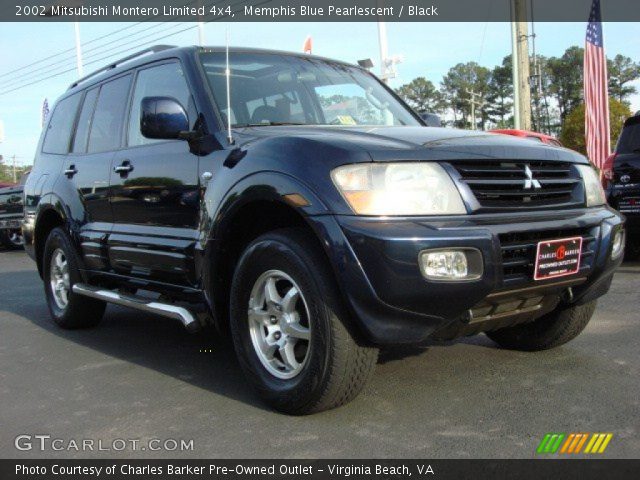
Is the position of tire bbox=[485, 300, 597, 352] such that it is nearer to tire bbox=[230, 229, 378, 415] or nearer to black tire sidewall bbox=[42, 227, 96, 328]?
tire bbox=[230, 229, 378, 415]

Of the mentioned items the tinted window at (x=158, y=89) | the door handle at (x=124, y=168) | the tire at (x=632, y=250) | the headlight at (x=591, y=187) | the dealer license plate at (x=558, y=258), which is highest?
the tinted window at (x=158, y=89)

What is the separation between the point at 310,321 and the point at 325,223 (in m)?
0.45

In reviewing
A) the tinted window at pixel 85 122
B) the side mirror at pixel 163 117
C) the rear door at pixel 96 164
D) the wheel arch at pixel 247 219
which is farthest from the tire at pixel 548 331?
the tinted window at pixel 85 122

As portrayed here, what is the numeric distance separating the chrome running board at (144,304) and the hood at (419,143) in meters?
0.98

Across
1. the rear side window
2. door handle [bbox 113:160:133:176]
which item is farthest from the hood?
the rear side window

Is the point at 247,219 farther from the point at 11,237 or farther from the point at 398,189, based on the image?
the point at 11,237

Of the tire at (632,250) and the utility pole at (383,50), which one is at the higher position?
the utility pole at (383,50)

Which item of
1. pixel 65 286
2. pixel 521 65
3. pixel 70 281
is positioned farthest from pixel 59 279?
pixel 521 65

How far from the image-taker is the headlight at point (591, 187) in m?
3.40

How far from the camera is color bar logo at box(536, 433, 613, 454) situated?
103 inches

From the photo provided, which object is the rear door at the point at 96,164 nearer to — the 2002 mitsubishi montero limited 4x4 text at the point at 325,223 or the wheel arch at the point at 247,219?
the 2002 mitsubishi montero limited 4x4 text at the point at 325,223

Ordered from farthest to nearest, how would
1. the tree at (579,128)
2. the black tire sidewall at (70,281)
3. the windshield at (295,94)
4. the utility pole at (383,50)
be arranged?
the tree at (579,128), the utility pole at (383,50), the black tire sidewall at (70,281), the windshield at (295,94)
